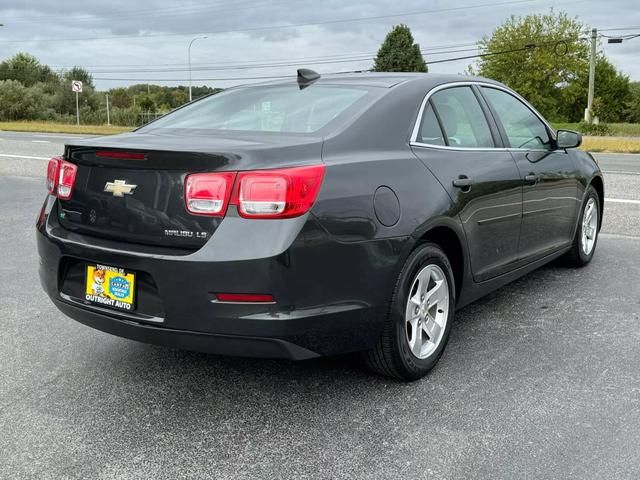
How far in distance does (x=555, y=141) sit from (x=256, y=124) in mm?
2511

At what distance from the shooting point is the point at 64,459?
2.60 m

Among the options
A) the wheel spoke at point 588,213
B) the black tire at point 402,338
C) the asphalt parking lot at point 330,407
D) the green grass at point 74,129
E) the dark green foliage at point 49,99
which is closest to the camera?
the asphalt parking lot at point 330,407

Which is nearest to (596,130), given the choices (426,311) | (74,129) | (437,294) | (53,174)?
(74,129)

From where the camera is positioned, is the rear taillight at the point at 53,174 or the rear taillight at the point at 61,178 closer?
the rear taillight at the point at 61,178

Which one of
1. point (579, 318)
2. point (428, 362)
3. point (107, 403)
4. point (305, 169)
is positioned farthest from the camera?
point (579, 318)

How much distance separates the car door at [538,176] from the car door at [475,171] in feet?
0.51

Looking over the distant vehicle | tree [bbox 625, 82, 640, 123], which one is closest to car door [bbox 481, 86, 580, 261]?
the distant vehicle

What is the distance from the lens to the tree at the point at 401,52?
222 ft

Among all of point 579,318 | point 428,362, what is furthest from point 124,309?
point 579,318

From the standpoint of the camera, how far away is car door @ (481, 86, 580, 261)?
169 inches

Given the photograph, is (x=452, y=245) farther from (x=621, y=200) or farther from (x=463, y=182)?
(x=621, y=200)

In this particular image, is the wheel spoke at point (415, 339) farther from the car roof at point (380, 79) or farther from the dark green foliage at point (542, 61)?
the dark green foliage at point (542, 61)

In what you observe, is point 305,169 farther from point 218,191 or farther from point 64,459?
point 64,459

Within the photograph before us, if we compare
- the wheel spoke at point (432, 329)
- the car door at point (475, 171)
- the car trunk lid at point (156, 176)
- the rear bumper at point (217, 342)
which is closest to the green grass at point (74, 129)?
the car door at point (475, 171)
